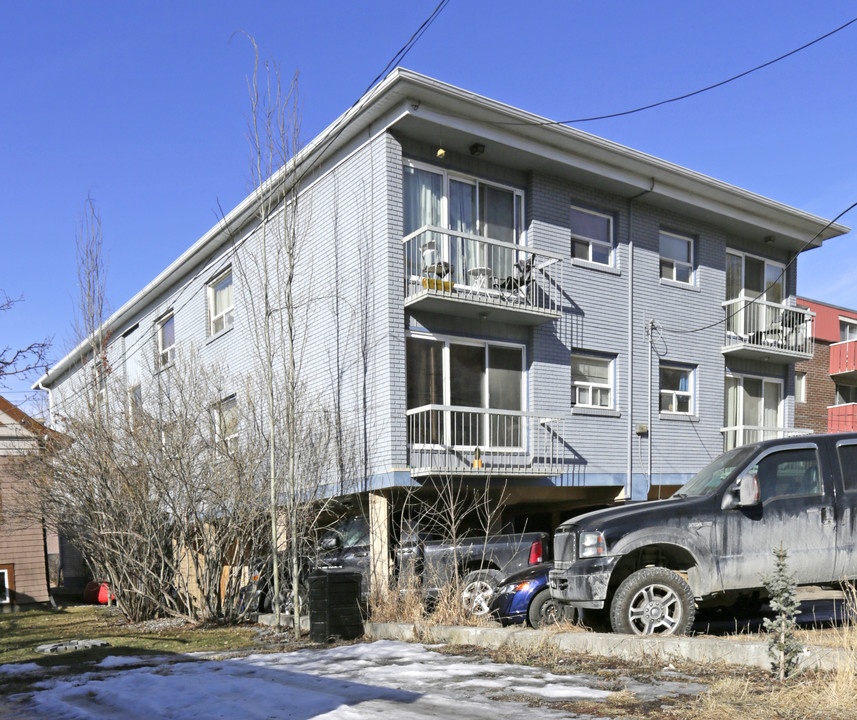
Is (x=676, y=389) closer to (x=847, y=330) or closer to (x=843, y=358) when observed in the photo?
(x=843, y=358)

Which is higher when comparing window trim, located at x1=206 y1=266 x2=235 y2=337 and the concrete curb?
window trim, located at x1=206 y1=266 x2=235 y2=337

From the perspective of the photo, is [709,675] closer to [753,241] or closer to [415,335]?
[415,335]

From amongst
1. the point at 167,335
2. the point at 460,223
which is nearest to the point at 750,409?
the point at 460,223

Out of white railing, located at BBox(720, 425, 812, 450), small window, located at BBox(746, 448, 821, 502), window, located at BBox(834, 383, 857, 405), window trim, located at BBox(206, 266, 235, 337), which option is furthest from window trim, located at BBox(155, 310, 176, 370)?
window, located at BBox(834, 383, 857, 405)

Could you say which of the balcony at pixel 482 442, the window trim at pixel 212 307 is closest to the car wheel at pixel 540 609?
the balcony at pixel 482 442

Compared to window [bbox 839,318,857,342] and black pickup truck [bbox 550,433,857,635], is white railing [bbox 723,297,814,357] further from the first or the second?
window [bbox 839,318,857,342]

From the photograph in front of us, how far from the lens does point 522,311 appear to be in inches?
633

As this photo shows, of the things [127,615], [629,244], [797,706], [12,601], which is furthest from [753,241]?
[12,601]

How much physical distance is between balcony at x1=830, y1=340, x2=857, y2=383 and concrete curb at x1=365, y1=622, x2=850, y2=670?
2720cm

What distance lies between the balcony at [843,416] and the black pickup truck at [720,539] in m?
24.4

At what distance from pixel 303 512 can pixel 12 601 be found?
1030 centimetres

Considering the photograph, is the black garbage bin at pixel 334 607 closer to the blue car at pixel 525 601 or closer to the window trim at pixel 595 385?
the blue car at pixel 525 601

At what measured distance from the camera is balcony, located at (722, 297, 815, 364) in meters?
20.7

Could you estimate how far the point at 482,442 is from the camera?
1596 cm
